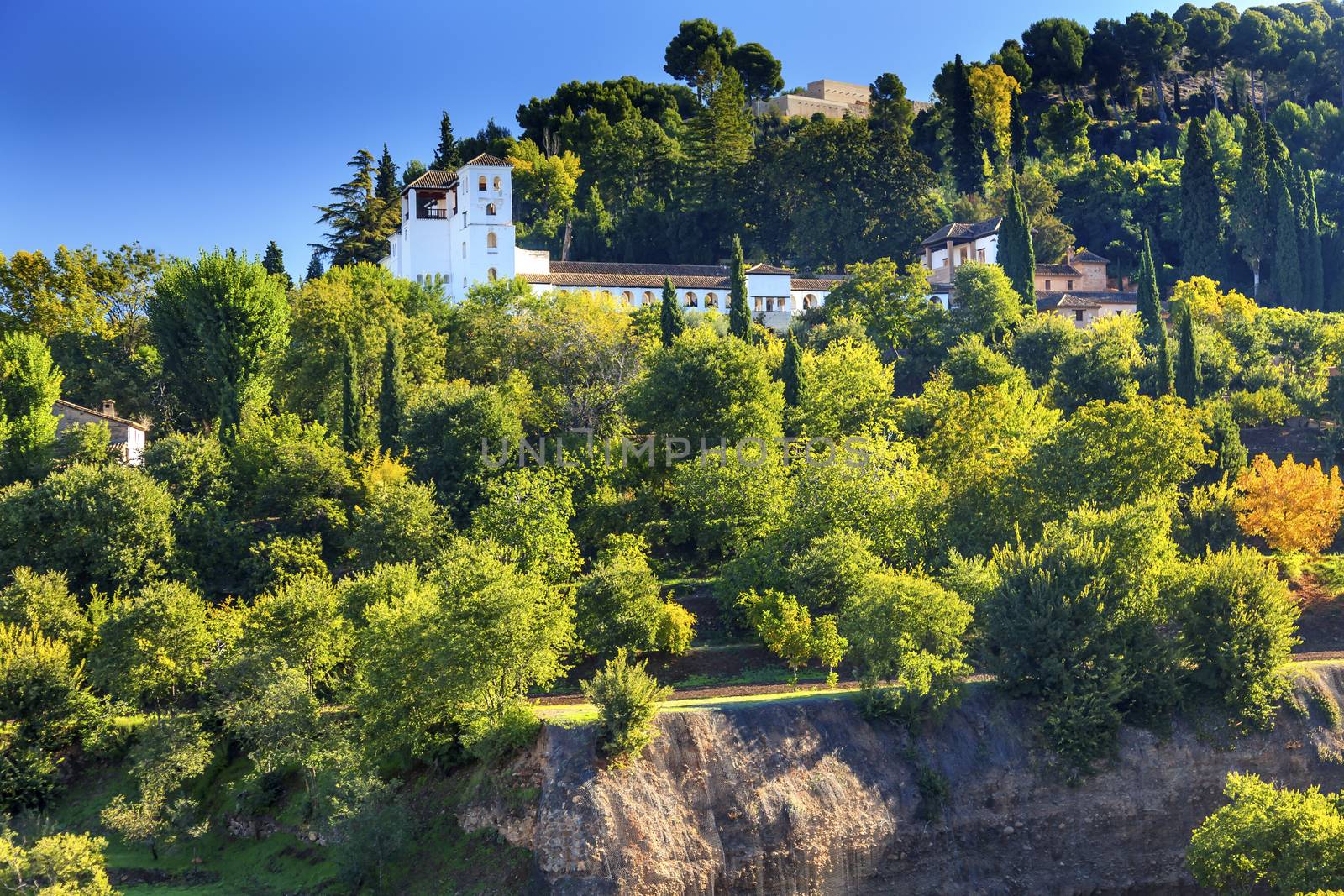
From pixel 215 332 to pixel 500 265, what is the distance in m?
19.6

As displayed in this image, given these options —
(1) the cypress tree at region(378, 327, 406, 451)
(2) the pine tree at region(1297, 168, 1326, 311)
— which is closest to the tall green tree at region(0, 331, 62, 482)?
(1) the cypress tree at region(378, 327, 406, 451)

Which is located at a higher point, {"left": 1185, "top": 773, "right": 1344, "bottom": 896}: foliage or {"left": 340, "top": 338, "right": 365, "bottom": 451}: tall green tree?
{"left": 340, "top": 338, "right": 365, "bottom": 451}: tall green tree

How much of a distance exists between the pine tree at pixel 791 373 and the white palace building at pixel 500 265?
1500 centimetres

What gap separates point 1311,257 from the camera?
8800 centimetres

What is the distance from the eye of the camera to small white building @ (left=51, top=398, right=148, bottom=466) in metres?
59.3

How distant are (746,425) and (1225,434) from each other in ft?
64.1

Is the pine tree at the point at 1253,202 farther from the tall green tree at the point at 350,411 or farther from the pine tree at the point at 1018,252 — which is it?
the tall green tree at the point at 350,411

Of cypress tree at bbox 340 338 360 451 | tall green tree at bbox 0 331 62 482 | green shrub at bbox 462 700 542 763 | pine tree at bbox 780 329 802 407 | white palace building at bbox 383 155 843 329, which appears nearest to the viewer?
green shrub at bbox 462 700 542 763

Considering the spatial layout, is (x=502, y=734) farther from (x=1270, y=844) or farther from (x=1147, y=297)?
(x=1147, y=297)

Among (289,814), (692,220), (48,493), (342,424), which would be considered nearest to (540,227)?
(692,220)

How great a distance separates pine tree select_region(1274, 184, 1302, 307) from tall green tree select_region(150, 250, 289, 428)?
60.4 m

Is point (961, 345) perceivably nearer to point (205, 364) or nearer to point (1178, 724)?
point (1178, 724)

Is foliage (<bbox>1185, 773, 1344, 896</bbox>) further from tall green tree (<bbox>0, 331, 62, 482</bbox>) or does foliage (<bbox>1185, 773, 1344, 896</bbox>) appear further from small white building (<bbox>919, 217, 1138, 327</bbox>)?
small white building (<bbox>919, 217, 1138, 327</bbox>)

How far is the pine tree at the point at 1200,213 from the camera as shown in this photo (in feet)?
291
